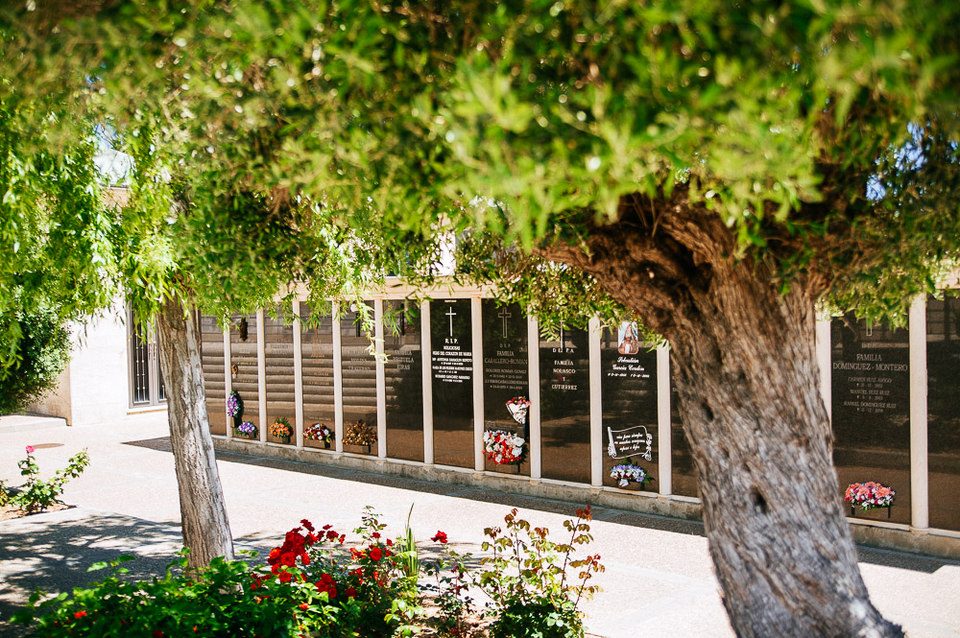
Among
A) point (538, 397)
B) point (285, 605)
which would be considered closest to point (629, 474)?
point (538, 397)

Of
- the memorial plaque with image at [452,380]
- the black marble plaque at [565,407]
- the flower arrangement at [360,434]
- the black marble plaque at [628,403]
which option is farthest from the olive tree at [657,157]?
the flower arrangement at [360,434]

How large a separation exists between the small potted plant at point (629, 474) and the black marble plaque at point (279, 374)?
7.87m

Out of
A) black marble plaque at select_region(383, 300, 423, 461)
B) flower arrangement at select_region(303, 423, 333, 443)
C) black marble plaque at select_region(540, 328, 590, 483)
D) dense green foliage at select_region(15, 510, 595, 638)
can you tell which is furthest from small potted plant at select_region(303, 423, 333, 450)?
dense green foliage at select_region(15, 510, 595, 638)

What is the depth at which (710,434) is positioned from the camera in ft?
11.9

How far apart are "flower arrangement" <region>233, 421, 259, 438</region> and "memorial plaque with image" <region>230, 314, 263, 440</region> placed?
0.18 ft

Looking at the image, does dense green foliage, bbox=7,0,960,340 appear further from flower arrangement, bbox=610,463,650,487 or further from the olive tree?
flower arrangement, bbox=610,463,650,487

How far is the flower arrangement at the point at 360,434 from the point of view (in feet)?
49.6

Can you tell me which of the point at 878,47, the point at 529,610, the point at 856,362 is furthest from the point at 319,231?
the point at 856,362

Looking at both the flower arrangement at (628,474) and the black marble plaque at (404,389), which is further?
the black marble plaque at (404,389)

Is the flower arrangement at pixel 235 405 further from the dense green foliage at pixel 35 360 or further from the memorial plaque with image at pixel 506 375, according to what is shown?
the memorial plaque with image at pixel 506 375

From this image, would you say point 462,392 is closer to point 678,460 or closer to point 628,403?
point 628,403

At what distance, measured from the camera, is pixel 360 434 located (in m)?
15.3

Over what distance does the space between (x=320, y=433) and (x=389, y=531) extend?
5.98 m

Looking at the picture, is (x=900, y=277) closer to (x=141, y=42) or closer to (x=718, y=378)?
(x=718, y=378)
